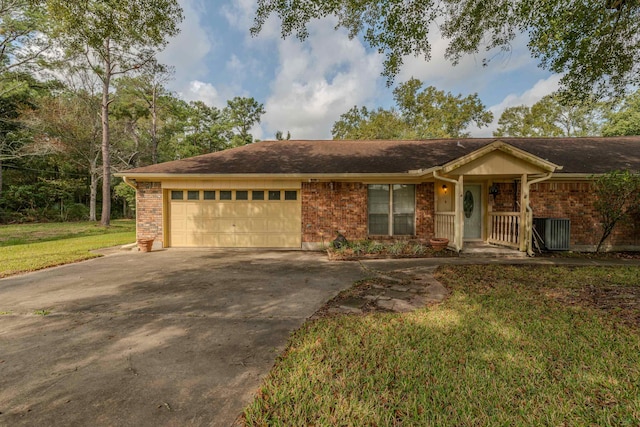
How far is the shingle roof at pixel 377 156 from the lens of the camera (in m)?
9.37

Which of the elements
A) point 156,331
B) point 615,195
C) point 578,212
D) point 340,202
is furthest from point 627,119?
point 156,331

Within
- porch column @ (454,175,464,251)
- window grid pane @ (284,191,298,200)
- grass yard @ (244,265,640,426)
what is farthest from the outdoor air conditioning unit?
window grid pane @ (284,191,298,200)

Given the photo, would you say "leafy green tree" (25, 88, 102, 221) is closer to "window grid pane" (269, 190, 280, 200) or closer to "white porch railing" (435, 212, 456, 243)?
"window grid pane" (269, 190, 280, 200)

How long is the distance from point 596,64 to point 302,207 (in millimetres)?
8692

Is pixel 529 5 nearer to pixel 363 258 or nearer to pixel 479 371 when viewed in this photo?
pixel 363 258

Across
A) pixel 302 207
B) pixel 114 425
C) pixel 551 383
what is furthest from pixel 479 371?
pixel 302 207

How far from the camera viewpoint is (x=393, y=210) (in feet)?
31.3

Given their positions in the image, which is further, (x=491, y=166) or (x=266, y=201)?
(x=266, y=201)

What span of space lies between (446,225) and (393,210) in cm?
175

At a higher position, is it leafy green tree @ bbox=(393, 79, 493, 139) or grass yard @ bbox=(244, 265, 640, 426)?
leafy green tree @ bbox=(393, 79, 493, 139)

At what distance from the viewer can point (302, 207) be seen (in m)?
9.64

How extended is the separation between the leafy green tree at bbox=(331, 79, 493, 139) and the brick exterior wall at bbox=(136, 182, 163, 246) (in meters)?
23.8

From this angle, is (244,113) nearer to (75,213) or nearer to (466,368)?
(75,213)

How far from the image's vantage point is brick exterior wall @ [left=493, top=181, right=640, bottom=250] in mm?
8852
